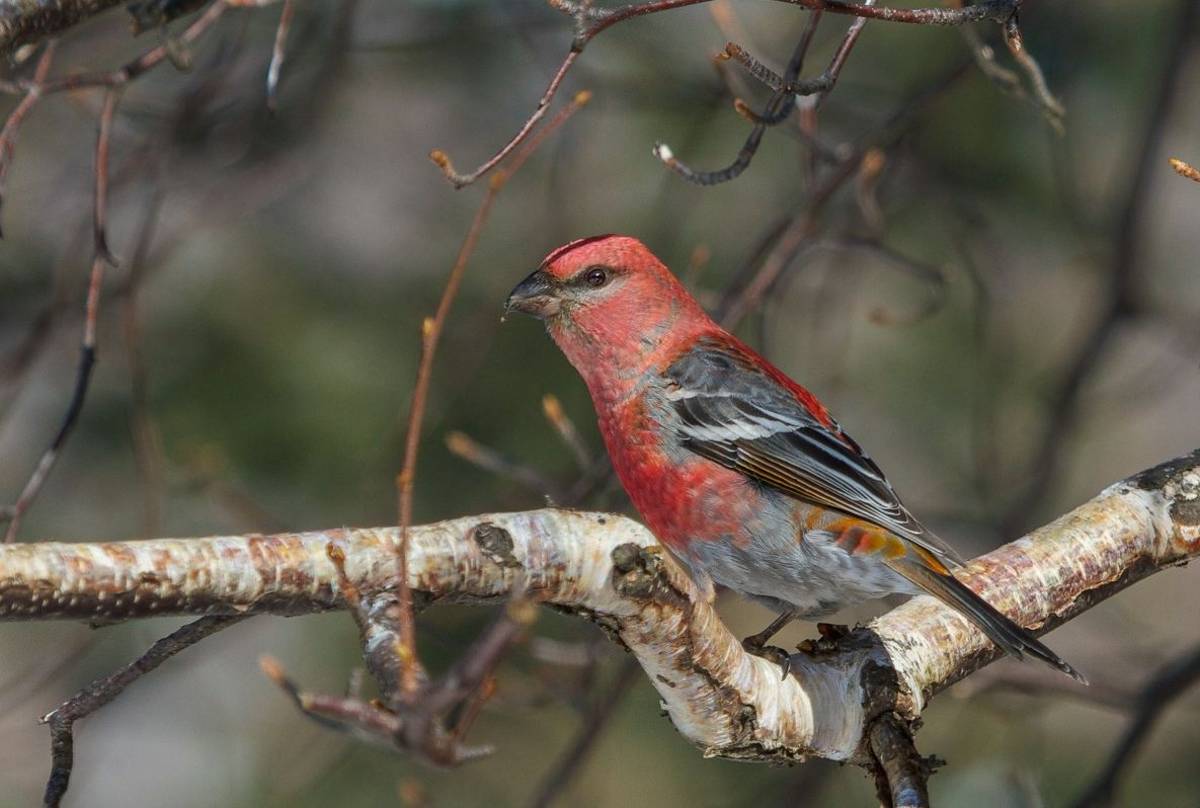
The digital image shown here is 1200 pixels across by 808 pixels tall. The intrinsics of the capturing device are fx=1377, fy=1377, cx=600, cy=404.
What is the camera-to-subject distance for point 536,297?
405cm

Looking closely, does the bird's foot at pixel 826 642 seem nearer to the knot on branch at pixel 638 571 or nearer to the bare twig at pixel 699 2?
the knot on branch at pixel 638 571

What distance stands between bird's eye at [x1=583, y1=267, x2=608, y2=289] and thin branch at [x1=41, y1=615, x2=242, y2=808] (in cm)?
199

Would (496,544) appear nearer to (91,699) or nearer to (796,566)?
(91,699)

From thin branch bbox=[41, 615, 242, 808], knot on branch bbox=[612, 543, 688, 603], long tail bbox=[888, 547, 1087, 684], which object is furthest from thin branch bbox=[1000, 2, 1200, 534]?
thin branch bbox=[41, 615, 242, 808]

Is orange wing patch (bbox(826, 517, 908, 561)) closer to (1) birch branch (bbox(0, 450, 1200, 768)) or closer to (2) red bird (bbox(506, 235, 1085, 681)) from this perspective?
(2) red bird (bbox(506, 235, 1085, 681))

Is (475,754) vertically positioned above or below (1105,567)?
above

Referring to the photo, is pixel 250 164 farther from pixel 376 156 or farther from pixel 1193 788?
pixel 1193 788

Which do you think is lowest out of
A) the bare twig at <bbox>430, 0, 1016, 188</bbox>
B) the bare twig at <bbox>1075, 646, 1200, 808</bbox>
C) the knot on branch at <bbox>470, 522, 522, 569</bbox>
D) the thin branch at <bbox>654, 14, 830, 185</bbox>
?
the bare twig at <bbox>1075, 646, 1200, 808</bbox>

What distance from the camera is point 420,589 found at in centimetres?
230

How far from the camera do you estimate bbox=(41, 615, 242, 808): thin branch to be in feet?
7.59

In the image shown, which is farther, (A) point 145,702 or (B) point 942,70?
(A) point 145,702

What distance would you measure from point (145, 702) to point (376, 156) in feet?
9.96

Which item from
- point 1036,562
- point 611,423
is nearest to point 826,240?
point 611,423

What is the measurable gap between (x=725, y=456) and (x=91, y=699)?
1915 millimetres
